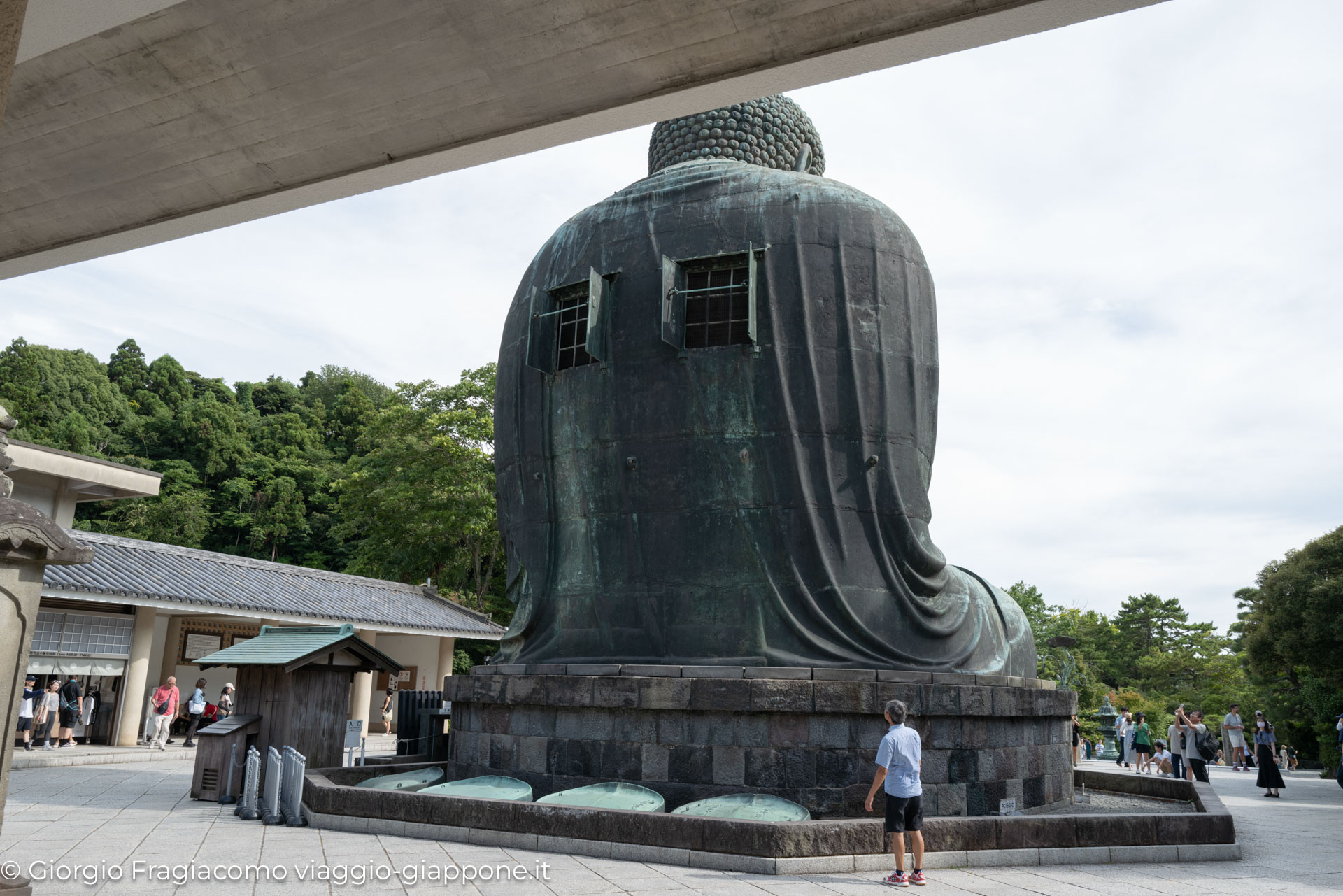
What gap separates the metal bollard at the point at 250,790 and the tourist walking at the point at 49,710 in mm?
11445

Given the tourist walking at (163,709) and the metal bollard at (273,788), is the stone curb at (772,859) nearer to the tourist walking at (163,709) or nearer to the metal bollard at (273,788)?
the metal bollard at (273,788)

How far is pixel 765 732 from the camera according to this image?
941 cm

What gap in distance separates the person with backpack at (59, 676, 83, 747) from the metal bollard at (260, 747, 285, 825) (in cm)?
1217

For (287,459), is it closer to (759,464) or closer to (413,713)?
(413,713)

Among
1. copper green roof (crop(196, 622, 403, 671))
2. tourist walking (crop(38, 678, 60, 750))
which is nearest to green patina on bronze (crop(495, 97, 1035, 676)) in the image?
copper green roof (crop(196, 622, 403, 671))

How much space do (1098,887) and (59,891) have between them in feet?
24.5

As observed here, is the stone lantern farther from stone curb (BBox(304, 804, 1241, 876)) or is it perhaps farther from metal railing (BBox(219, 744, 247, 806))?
metal railing (BBox(219, 744, 247, 806))

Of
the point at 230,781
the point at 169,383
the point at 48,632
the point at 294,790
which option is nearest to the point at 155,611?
the point at 48,632

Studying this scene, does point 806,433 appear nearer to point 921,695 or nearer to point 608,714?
point 921,695

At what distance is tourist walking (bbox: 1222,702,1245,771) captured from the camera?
20766mm

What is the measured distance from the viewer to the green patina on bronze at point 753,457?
35.4 feet

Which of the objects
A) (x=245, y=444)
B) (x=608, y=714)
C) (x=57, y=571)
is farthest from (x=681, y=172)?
(x=245, y=444)

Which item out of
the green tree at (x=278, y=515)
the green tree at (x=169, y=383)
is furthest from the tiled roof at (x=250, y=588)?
the green tree at (x=169, y=383)

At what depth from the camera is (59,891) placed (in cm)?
652
